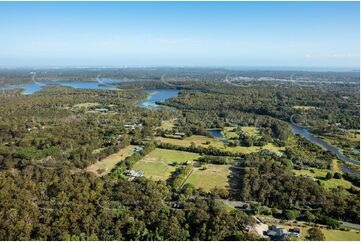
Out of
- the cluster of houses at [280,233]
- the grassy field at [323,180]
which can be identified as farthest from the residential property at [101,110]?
the cluster of houses at [280,233]

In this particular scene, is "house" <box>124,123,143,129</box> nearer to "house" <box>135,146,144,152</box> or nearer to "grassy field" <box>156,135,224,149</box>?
"grassy field" <box>156,135,224,149</box>

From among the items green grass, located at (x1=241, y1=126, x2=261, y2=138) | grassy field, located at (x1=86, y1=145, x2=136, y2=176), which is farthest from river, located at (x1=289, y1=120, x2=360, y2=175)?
grassy field, located at (x1=86, y1=145, x2=136, y2=176)

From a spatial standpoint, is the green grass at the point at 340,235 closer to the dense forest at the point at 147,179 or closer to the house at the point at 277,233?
the dense forest at the point at 147,179

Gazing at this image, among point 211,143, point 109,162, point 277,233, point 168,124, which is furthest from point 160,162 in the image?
point 168,124

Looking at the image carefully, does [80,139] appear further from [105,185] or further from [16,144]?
[105,185]

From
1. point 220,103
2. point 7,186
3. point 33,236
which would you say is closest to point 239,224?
point 33,236
